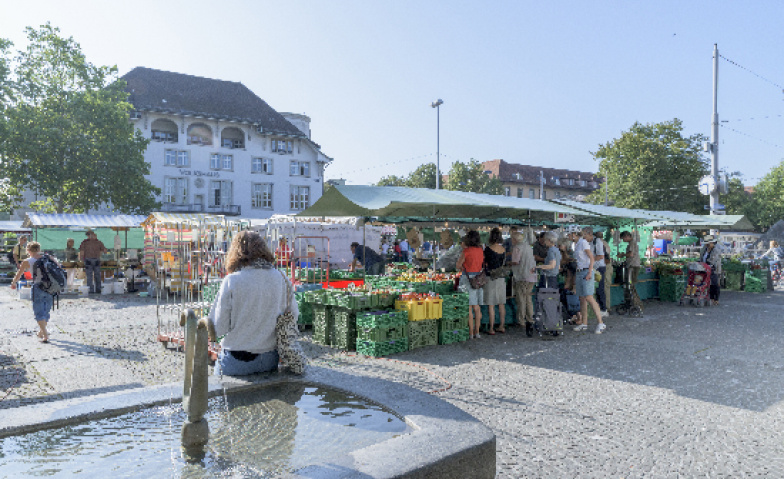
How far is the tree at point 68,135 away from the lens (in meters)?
29.4

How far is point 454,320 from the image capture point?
9.45m

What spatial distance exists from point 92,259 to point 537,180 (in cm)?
7519

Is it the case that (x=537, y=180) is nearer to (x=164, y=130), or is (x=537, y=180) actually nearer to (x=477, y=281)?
(x=164, y=130)

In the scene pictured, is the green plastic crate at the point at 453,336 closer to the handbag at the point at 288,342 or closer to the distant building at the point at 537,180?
the handbag at the point at 288,342

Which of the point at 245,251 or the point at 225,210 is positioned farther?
the point at 225,210

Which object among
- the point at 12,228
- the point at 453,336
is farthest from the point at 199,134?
Result: the point at 453,336

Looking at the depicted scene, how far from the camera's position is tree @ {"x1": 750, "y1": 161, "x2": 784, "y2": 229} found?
52806mm

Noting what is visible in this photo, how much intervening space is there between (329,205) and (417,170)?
52530 mm

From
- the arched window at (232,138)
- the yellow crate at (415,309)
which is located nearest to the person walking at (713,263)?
the yellow crate at (415,309)

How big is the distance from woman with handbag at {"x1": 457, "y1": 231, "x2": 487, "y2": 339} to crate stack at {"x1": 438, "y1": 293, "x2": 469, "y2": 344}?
144 mm

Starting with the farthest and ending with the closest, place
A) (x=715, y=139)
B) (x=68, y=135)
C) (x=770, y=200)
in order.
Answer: (x=770, y=200), (x=68, y=135), (x=715, y=139)

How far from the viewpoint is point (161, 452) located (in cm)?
312

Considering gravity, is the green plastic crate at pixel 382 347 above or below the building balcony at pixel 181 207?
below

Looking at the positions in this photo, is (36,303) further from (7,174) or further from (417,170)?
(417,170)
